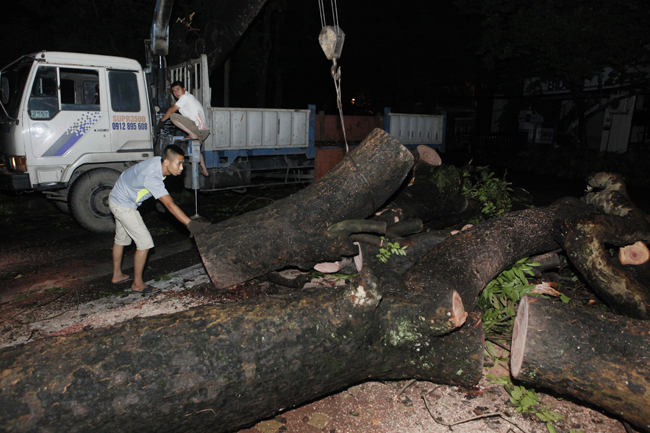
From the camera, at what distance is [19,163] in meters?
5.66

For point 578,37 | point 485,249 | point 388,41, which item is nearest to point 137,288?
point 485,249

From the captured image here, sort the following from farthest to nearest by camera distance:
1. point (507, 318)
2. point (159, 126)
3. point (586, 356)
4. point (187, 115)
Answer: point (159, 126), point (187, 115), point (507, 318), point (586, 356)

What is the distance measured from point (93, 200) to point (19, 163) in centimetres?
105

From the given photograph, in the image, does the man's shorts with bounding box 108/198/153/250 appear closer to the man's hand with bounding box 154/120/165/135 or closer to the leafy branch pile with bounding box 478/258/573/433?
the man's hand with bounding box 154/120/165/135

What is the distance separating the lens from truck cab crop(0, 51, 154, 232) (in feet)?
18.5

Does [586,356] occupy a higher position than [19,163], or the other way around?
[19,163]

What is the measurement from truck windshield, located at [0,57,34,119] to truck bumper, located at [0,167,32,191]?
810 millimetres

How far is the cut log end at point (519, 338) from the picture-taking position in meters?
2.63

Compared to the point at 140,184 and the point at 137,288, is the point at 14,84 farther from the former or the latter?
the point at 137,288

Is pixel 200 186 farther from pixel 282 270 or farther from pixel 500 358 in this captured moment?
pixel 500 358

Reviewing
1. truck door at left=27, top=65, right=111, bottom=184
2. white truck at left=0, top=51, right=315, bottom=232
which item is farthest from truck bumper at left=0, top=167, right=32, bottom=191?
truck door at left=27, top=65, right=111, bottom=184

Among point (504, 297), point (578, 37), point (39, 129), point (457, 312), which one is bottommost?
point (504, 297)

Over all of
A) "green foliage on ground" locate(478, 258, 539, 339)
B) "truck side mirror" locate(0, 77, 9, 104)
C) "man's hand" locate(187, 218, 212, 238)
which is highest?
"truck side mirror" locate(0, 77, 9, 104)

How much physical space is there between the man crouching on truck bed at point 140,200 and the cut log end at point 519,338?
2.77 metres
